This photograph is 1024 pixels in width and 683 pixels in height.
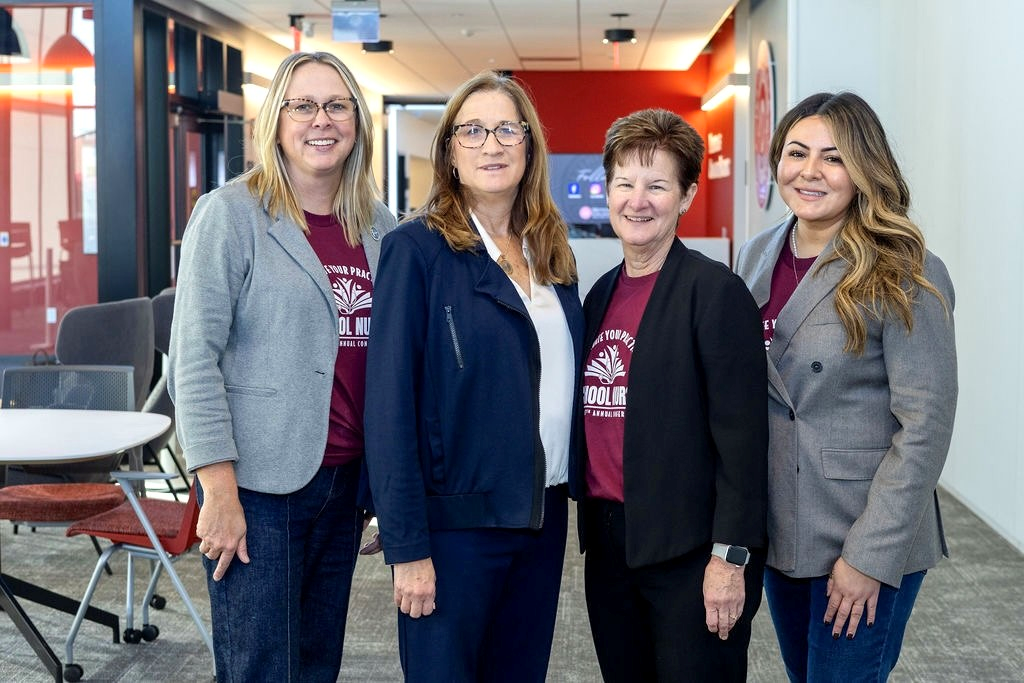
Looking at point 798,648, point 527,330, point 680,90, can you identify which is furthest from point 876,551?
point 680,90

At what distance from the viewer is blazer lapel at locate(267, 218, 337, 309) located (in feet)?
7.13

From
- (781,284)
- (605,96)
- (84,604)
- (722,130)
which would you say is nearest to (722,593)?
(781,284)

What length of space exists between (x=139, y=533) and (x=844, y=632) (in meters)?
2.29

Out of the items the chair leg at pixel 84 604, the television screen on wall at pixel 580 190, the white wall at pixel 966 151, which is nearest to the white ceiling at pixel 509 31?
the television screen on wall at pixel 580 190

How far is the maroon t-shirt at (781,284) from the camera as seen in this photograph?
217 centimetres

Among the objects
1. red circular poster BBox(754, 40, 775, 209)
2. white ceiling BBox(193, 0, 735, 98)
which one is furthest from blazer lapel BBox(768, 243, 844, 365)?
white ceiling BBox(193, 0, 735, 98)

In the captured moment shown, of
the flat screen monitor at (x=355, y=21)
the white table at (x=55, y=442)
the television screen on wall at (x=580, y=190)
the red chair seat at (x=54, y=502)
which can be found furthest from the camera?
the television screen on wall at (x=580, y=190)

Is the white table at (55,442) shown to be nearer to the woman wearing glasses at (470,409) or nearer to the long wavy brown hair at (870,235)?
the woman wearing glasses at (470,409)

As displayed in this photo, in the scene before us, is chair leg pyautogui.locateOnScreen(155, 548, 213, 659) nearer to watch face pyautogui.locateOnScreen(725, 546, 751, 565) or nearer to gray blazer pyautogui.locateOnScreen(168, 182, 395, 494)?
gray blazer pyautogui.locateOnScreen(168, 182, 395, 494)

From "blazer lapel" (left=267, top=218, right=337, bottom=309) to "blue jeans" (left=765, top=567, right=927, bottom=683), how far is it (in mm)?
992

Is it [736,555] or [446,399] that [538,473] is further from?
[736,555]

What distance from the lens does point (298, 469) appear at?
2.15 m

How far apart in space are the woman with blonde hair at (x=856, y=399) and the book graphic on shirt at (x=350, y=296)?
769mm

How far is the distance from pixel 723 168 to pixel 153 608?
8865mm
